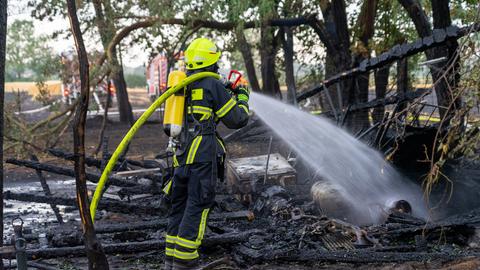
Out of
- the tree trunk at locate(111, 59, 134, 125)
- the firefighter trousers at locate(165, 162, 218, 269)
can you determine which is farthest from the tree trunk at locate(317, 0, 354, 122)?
the tree trunk at locate(111, 59, 134, 125)

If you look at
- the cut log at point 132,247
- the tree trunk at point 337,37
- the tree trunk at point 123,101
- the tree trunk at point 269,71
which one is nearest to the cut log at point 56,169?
the cut log at point 132,247

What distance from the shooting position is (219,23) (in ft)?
38.3

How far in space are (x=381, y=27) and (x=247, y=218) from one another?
25.7ft

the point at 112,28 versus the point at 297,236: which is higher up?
the point at 112,28

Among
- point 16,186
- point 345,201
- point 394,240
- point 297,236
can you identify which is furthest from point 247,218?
point 16,186

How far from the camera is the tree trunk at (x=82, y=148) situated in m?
3.80

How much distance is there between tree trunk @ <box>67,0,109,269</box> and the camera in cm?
380

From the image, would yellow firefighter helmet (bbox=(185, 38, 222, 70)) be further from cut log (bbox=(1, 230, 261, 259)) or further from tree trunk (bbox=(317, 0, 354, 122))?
tree trunk (bbox=(317, 0, 354, 122))

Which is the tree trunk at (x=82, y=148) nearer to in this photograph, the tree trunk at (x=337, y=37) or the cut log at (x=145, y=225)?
the cut log at (x=145, y=225)

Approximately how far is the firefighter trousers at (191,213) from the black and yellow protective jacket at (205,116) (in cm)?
11

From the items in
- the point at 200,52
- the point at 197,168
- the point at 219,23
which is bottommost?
the point at 197,168

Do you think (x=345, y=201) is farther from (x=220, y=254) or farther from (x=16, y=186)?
(x=16, y=186)

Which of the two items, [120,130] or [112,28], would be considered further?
[120,130]

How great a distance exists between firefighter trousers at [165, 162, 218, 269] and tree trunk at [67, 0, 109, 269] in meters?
0.87
